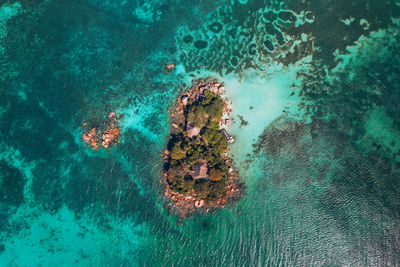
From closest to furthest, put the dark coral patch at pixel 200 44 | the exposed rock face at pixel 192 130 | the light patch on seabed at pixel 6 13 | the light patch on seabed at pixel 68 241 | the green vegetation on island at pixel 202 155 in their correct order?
the green vegetation on island at pixel 202 155 < the exposed rock face at pixel 192 130 < the light patch on seabed at pixel 68 241 < the dark coral patch at pixel 200 44 < the light patch on seabed at pixel 6 13

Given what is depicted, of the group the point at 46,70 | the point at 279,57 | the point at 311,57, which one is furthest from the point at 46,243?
the point at 311,57

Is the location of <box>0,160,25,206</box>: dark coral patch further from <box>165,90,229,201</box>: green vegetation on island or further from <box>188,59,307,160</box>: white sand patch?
<box>188,59,307,160</box>: white sand patch

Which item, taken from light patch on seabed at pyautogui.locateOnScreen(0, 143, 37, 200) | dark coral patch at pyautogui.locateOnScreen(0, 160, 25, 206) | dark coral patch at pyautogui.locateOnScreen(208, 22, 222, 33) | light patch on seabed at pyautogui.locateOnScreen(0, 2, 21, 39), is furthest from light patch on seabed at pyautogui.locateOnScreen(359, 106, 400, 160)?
light patch on seabed at pyautogui.locateOnScreen(0, 2, 21, 39)

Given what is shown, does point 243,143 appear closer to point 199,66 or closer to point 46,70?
point 199,66

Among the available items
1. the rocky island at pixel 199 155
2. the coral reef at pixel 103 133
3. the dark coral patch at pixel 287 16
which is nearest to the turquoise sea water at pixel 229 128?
the dark coral patch at pixel 287 16

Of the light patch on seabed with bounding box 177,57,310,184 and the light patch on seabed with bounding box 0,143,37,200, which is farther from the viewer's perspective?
the light patch on seabed with bounding box 0,143,37,200

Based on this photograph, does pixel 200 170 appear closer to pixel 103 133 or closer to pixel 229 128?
pixel 229 128

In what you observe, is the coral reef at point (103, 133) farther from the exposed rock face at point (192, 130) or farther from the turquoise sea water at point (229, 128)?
the exposed rock face at point (192, 130)
